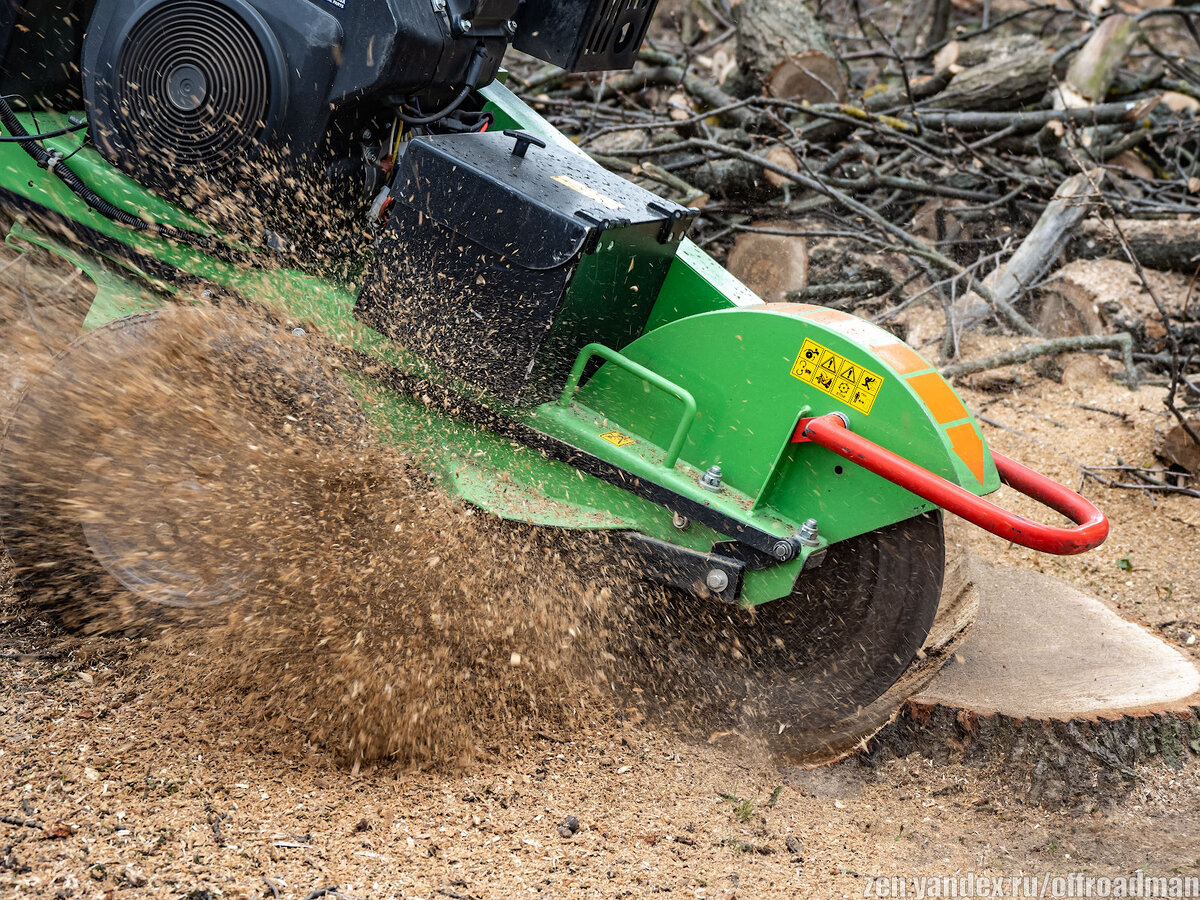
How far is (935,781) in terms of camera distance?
2500 mm

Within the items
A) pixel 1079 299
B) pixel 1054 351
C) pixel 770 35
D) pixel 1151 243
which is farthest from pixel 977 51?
pixel 1054 351

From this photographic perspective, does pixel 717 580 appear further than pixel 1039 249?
No

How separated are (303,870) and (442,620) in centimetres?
71

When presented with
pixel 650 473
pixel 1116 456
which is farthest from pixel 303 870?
pixel 1116 456

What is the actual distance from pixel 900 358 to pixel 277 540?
1533mm

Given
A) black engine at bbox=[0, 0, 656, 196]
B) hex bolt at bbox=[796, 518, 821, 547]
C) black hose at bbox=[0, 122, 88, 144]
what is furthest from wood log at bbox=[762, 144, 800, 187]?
black hose at bbox=[0, 122, 88, 144]

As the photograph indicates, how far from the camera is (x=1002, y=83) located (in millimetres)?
5223

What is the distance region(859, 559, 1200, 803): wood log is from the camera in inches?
97.1

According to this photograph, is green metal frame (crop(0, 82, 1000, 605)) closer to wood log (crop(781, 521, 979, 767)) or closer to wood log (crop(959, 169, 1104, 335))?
wood log (crop(781, 521, 979, 767))

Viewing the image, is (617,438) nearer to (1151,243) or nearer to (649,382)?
(649,382)

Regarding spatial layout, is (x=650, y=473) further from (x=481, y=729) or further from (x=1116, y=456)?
(x=1116, y=456)

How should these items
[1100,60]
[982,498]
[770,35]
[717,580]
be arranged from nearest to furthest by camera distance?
[982,498] < [717,580] < [1100,60] < [770,35]

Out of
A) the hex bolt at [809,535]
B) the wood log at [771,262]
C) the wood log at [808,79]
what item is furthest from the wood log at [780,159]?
the hex bolt at [809,535]

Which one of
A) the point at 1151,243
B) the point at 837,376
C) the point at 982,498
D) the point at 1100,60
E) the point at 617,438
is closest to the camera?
the point at 982,498
